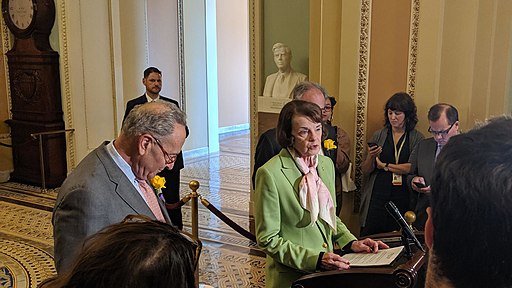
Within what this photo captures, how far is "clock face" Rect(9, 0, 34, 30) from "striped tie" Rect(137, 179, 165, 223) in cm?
612

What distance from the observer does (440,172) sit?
907 millimetres

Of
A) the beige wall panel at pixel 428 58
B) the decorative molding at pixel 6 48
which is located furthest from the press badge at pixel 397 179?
the decorative molding at pixel 6 48

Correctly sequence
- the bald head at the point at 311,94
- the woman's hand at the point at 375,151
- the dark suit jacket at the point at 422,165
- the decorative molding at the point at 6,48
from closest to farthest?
the bald head at the point at 311,94 → the dark suit jacket at the point at 422,165 → the woman's hand at the point at 375,151 → the decorative molding at the point at 6,48

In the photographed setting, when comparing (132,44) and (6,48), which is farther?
(6,48)

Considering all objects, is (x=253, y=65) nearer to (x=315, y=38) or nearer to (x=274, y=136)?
(x=315, y=38)

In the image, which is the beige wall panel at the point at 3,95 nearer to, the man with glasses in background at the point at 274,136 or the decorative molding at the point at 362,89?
the decorative molding at the point at 362,89

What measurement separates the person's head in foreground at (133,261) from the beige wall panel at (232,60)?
12161 mm

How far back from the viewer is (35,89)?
7.80 m

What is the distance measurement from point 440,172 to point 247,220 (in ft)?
18.0

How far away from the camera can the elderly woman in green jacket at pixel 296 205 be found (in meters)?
2.35

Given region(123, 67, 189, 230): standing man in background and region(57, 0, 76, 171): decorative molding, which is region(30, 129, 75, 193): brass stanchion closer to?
region(57, 0, 76, 171): decorative molding

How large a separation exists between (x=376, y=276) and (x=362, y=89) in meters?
3.06

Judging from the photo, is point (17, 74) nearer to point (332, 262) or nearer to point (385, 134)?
point (385, 134)

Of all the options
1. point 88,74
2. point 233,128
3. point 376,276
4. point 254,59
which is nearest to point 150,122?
point 376,276
